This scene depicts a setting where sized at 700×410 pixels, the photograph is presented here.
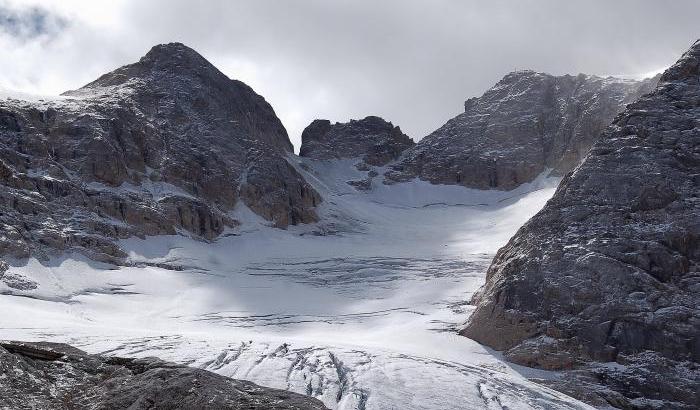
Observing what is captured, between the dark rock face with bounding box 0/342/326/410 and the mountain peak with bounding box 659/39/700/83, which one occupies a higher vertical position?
the mountain peak with bounding box 659/39/700/83

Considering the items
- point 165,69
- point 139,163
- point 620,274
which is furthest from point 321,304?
point 165,69

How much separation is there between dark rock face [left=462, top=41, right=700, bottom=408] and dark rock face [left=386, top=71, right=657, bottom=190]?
6104 centimetres

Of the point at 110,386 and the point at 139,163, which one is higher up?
the point at 139,163

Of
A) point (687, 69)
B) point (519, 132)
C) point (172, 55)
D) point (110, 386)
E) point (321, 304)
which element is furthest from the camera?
point (519, 132)

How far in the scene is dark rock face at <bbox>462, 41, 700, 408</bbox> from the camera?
40.1 m

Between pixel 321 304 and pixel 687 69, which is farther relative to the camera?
pixel 321 304

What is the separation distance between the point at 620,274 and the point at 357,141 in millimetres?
93947

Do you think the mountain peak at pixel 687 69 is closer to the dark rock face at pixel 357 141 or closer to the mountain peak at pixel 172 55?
the mountain peak at pixel 172 55

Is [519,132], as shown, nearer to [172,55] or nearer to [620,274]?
[172,55]

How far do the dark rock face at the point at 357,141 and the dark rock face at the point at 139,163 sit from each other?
18.6 meters

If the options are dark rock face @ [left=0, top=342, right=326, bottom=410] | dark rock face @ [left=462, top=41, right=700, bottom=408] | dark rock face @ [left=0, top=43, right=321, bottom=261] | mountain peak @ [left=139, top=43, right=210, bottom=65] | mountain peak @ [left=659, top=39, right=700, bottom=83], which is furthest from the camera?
mountain peak @ [left=139, top=43, right=210, bottom=65]

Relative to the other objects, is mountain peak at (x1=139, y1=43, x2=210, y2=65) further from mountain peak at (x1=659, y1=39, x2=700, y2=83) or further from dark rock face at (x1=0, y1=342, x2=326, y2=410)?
dark rock face at (x1=0, y1=342, x2=326, y2=410)

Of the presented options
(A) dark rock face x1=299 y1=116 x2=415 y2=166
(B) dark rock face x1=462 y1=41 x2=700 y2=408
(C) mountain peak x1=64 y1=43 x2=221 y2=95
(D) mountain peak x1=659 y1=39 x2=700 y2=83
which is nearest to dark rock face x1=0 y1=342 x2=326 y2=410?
(B) dark rock face x1=462 y1=41 x2=700 y2=408

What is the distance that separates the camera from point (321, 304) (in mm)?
59750
